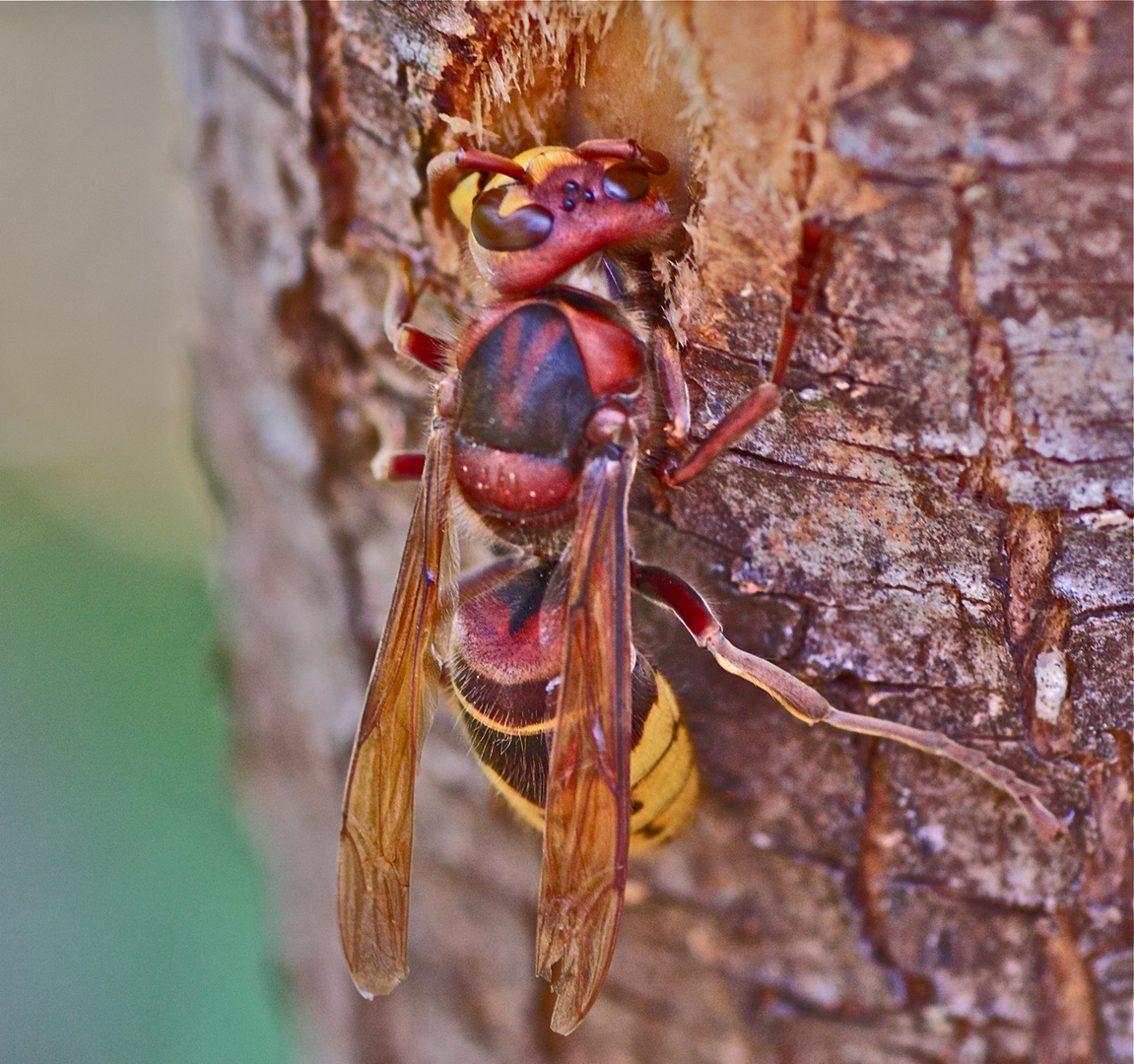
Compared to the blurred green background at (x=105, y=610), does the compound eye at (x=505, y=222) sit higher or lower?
higher

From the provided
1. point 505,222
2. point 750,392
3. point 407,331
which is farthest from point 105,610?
point 750,392

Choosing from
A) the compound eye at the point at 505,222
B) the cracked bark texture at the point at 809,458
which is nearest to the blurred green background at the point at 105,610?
the cracked bark texture at the point at 809,458

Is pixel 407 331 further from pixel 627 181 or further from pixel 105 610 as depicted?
pixel 105 610

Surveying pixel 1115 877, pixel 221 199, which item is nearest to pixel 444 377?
pixel 221 199

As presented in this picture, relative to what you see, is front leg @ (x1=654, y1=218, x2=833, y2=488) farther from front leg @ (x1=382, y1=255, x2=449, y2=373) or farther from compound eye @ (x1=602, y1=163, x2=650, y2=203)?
front leg @ (x1=382, y1=255, x2=449, y2=373)

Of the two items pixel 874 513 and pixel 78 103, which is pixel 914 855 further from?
pixel 78 103

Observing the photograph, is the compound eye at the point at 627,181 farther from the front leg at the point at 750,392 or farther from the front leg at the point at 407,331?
the front leg at the point at 407,331

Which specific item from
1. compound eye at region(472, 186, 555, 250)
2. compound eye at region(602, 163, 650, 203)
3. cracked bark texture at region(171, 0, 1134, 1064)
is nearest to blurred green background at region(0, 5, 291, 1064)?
cracked bark texture at region(171, 0, 1134, 1064)
